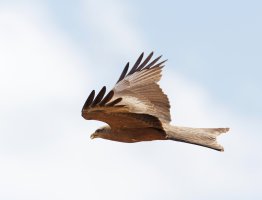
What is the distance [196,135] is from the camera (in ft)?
45.1

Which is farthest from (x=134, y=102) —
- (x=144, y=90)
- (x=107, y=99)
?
(x=107, y=99)

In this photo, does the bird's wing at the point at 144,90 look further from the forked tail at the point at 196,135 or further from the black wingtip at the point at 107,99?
the black wingtip at the point at 107,99

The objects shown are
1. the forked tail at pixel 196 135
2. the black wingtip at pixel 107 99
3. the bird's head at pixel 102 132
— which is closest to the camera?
the black wingtip at pixel 107 99

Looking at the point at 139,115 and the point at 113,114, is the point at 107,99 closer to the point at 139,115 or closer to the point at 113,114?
the point at 113,114

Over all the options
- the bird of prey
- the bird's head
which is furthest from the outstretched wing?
the bird's head

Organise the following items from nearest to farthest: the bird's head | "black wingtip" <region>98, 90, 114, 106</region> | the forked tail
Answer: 1. "black wingtip" <region>98, 90, 114, 106</region>
2. the forked tail
3. the bird's head

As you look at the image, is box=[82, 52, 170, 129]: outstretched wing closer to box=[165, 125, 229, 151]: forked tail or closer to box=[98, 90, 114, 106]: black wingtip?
box=[98, 90, 114, 106]: black wingtip

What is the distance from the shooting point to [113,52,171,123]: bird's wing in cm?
1430

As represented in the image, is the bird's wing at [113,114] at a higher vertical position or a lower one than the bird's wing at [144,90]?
lower

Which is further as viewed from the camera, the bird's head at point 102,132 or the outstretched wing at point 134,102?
the bird's head at point 102,132

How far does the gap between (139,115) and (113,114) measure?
0.56 m

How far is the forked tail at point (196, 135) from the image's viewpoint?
44.1ft

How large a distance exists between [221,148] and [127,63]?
3.90m

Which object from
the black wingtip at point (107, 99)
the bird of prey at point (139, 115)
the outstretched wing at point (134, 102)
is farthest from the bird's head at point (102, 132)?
the black wingtip at point (107, 99)
